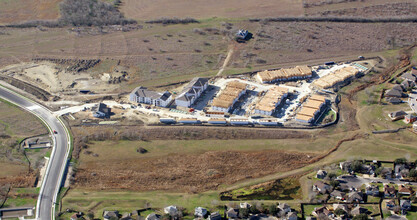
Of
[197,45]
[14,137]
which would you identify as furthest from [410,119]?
[14,137]

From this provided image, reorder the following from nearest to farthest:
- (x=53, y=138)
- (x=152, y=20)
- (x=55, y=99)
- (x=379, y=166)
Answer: (x=379, y=166) → (x=53, y=138) → (x=55, y=99) → (x=152, y=20)

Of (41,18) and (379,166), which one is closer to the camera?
(379,166)

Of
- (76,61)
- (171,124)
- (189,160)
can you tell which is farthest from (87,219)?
(76,61)

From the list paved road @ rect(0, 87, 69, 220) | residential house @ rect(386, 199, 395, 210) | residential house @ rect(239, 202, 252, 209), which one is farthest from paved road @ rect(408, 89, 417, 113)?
paved road @ rect(0, 87, 69, 220)

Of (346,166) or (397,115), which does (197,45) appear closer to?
(397,115)

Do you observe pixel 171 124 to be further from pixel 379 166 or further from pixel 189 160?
pixel 379 166

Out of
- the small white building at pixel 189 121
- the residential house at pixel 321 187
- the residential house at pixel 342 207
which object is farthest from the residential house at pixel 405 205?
the small white building at pixel 189 121
